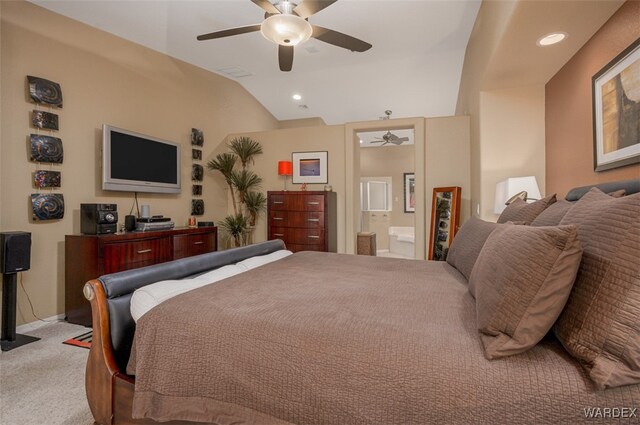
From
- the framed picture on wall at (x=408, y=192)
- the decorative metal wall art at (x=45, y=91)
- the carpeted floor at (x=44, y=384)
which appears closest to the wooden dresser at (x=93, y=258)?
the carpeted floor at (x=44, y=384)

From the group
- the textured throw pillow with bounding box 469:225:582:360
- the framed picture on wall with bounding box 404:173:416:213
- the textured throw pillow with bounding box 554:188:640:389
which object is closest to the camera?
the textured throw pillow with bounding box 554:188:640:389

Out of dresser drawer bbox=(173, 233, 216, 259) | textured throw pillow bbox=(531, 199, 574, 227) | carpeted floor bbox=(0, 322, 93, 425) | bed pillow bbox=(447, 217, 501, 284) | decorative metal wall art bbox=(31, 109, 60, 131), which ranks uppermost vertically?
decorative metal wall art bbox=(31, 109, 60, 131)

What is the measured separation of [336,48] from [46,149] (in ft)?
11.2

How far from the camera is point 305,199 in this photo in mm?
4434

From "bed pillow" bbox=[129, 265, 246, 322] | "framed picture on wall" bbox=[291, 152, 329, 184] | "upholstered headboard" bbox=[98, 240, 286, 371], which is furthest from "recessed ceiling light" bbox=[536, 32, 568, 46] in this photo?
"framed picture on wall" bbox=[291, 152, 329, 184]

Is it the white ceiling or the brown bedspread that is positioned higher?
the white ceiling

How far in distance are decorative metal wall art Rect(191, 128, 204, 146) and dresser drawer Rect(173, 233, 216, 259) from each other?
149 cm

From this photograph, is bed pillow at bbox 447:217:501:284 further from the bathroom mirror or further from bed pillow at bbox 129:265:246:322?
the bathroom mirror

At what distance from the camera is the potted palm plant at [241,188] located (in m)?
4.81

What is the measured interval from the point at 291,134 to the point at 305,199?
131 cm

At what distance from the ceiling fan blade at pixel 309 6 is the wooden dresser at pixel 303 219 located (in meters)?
2.35

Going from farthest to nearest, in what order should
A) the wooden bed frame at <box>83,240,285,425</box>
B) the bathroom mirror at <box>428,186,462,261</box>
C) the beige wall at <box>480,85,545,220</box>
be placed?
1. the bathroom mirror at <box>428,186,462,261</box>
2. the beige wall at <box>480,85,545,220</box>
3. the wooden bed frame at <box>83,240,285,425</box>

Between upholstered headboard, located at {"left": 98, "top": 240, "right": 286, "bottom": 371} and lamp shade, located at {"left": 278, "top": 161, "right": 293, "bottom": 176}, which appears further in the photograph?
lamp shade, located at {"left": 278, "top": 161, "right": 293, "bottom": 176}

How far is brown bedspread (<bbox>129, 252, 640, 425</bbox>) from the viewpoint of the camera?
755 mm
